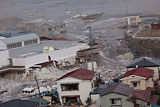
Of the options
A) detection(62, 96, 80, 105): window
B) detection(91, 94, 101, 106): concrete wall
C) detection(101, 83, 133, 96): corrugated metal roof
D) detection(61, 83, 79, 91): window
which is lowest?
detection(62, 96, 80, 105): window

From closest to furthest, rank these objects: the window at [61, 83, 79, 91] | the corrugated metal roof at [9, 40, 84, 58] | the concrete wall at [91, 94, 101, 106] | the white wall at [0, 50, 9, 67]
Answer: the concrete wall at [91, 94, 101, 106] → the window at [61, 83, 79, 91] → the white wall at [0, 50, 9, 67] → the corrugated metal roof at [9, 40, 84, 58]

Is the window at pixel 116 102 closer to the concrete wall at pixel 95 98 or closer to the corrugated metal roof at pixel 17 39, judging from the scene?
the concrete wall at pixel 95 98

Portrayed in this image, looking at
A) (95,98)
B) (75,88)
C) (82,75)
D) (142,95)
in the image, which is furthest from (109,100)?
(82,75)

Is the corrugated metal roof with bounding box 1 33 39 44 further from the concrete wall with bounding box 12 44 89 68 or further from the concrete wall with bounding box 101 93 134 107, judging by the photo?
the concrete wall with bounding box 101 93 134 107

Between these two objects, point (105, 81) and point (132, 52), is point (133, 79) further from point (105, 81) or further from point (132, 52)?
point (132, 52)

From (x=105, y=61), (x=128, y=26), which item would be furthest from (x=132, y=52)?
(x=128, y=26)

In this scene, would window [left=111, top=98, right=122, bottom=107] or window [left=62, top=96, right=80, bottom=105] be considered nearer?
window [left=111, top=98, right=122, bottom=107]

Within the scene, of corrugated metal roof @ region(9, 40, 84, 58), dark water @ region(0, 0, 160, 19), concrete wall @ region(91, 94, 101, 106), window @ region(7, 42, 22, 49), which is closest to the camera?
concrete wall @ region(91, 94, 101, 106)

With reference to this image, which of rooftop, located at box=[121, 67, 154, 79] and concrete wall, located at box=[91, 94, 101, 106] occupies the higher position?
rooftop, located at box=[121, 67, 154, 79]

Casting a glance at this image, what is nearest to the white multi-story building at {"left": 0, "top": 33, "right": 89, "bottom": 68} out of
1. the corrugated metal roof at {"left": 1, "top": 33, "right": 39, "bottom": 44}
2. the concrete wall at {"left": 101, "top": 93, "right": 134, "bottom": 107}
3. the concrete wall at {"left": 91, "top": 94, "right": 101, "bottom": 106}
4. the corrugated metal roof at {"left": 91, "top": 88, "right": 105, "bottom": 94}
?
the corrugated metal roof at {"left": 1, "top": 33, "right": 39, "bottom": 44}
